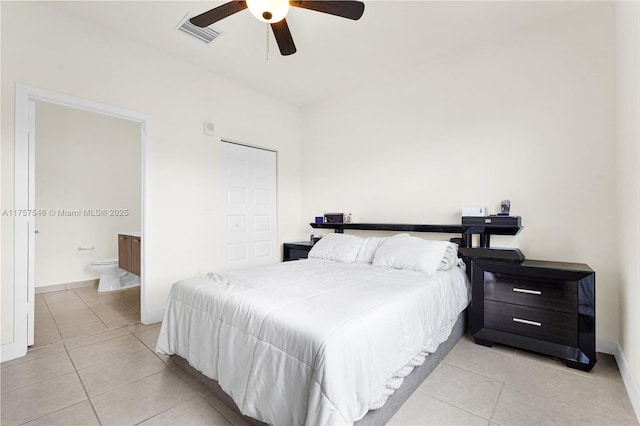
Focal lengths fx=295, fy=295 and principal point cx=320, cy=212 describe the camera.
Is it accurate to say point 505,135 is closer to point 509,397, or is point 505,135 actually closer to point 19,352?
point 509,397

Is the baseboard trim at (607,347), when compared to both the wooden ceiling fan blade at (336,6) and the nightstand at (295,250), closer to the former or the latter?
the nightstand at (295,250)

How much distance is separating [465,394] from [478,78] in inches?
116

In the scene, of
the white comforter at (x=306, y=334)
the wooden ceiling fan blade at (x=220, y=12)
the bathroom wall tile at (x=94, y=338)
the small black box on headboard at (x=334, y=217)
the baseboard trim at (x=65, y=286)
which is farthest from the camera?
the baseboard trim at (x=65, y=286)

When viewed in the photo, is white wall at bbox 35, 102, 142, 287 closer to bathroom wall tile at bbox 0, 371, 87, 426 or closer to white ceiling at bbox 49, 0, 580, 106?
white ceiling at bbox 49, 0, 580, 106

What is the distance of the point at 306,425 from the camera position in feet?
3.92

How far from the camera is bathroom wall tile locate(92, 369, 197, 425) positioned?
1.67 meters

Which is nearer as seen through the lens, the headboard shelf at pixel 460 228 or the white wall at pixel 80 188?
the headboard shelf at pixel 460 228

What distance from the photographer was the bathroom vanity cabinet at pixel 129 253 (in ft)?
13.1

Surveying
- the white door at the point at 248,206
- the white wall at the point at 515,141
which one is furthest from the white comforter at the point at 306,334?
the white door at the point at 248,206

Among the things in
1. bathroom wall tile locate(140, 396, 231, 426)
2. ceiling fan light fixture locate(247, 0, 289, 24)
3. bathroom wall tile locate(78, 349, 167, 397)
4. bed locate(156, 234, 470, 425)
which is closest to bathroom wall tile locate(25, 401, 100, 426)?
bathroom wall tile locate(78, 349, 167, 397)

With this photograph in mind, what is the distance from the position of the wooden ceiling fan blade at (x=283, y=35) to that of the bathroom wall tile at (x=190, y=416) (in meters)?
2.55

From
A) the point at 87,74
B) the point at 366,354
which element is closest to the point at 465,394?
the point at 366,354

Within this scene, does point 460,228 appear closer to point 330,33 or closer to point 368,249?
point 368,249

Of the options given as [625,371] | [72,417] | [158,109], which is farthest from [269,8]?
[625,371]
